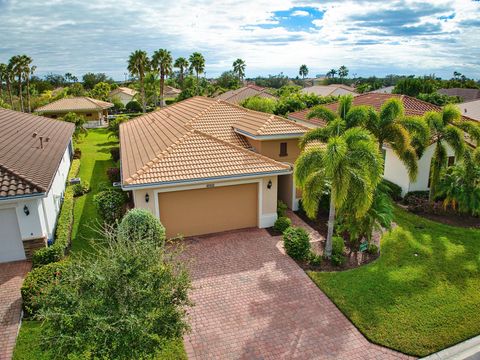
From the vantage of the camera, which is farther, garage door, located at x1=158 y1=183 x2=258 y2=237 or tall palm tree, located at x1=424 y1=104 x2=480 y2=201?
tall palm tree, located at x1=424 y1=104 x2=480 y2=201

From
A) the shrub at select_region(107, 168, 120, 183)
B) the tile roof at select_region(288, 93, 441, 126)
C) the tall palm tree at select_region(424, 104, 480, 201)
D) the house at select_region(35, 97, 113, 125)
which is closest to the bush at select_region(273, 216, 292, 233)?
the tall palm tree at select_region(424, 104, 480, 201)

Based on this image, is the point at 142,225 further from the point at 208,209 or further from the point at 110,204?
the point at 110,204

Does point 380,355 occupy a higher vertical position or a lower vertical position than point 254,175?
lower

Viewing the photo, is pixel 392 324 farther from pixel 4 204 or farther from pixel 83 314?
pixel 4 204

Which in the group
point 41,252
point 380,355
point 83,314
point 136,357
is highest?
point 83,314

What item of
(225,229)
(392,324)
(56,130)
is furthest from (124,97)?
(392,324)

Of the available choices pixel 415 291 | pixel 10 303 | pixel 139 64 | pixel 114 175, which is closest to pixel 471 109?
pixel 415 291

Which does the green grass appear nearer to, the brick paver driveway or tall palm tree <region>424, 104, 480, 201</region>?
the brick paver driveway
